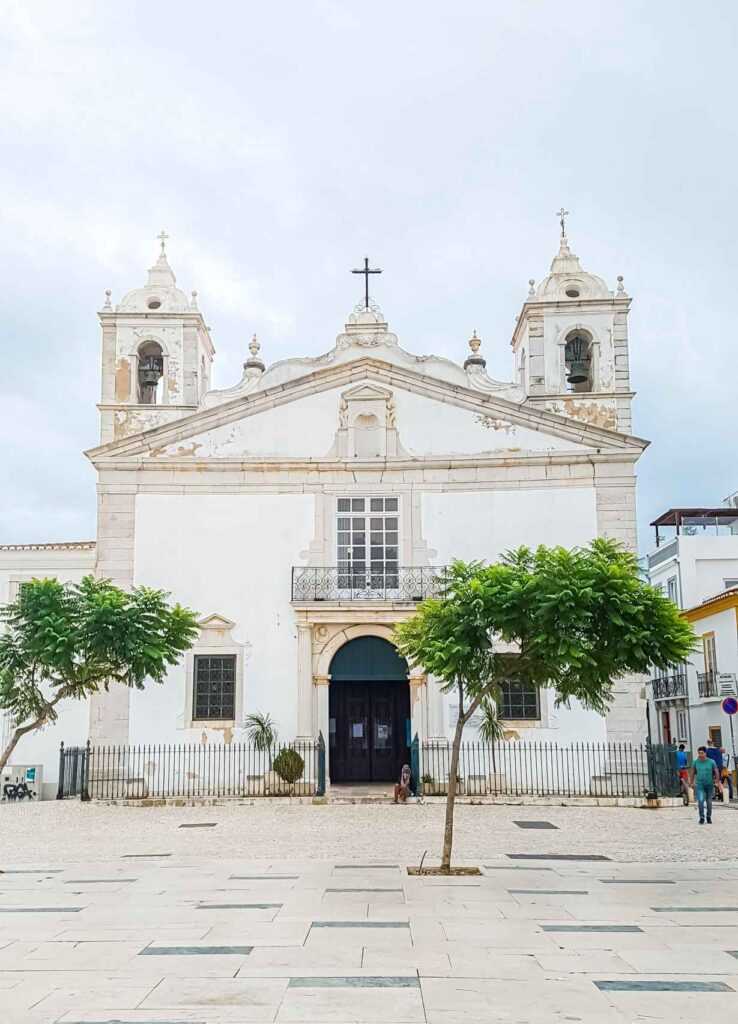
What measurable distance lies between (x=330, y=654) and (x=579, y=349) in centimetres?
1008

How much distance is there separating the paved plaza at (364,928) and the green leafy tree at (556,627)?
2.12 meters

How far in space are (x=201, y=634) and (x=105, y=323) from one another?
8.59 meters

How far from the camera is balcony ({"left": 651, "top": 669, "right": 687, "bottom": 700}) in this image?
3416 cm

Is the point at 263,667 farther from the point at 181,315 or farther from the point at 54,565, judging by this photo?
the point at 54,565

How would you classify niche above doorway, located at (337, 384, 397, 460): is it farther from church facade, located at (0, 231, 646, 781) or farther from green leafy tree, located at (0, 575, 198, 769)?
green leafy tree, located at (0, 575, 198, 769)

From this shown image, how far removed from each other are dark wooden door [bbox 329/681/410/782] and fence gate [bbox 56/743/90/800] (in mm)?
5559

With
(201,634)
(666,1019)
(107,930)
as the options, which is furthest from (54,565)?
(666,1019)

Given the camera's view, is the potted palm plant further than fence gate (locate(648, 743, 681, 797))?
Yes

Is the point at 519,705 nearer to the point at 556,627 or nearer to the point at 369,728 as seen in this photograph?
the point at 369,728

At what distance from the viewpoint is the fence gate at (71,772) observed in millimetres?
24141

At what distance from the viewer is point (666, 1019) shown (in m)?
6.04

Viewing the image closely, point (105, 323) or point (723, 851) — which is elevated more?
point (105, 323)

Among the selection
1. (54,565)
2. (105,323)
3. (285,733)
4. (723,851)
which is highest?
(105,323)

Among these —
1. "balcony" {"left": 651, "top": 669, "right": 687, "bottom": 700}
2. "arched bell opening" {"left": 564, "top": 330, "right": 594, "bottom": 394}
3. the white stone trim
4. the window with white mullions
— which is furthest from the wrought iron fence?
"balcony" {"left": 651, "top": 669, "right": 687, "bottom": 700}
